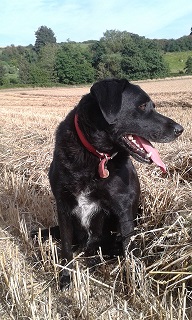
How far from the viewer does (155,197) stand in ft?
11.7

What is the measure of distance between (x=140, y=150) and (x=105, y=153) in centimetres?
27

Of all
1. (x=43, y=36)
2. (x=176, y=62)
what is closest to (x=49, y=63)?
(x=176, y=62)

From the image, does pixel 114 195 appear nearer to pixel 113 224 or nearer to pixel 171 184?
pixel 113 224

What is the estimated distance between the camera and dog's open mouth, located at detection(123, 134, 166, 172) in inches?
114

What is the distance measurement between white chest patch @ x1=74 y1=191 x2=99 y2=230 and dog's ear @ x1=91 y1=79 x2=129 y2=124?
0.65m

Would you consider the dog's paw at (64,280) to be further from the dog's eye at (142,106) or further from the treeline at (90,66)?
the treeline at (90,66)

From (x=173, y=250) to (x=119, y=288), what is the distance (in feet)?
1.62

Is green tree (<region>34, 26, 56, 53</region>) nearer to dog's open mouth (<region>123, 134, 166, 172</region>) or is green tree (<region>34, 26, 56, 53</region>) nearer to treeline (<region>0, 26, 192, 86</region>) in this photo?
treeline (<region>0, 26, 192, 86</region>)

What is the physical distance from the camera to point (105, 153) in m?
2.96

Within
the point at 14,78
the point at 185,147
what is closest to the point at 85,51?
the point at 14,78

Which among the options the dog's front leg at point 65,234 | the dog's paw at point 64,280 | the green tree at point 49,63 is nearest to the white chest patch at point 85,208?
the dog's front leg at point 65,234

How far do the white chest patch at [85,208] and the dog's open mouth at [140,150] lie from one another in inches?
18.9

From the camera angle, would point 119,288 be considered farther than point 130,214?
No

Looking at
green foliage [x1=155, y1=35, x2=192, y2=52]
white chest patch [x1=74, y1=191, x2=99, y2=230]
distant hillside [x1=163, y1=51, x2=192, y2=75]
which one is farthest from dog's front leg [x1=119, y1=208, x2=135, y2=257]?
green foliage [x1=155, y1=35, x2=192, y2=52]
